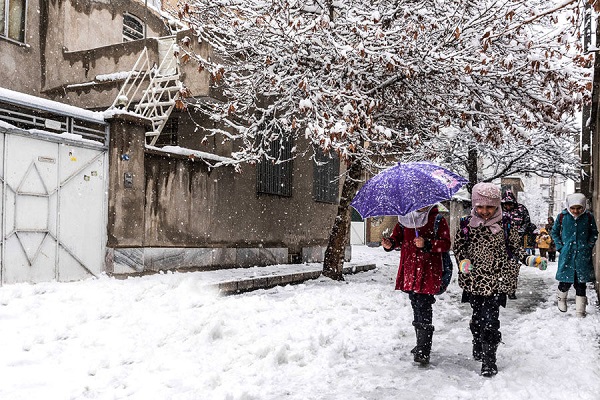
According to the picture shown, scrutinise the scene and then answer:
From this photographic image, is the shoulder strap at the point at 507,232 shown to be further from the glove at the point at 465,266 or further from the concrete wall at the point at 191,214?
the concrete wall at the point at 191,214

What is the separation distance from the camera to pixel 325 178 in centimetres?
1777

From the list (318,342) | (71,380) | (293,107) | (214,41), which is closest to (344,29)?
(293,107)

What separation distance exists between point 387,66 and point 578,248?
160 inches

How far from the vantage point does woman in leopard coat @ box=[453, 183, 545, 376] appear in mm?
4891

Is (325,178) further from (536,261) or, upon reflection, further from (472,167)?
(536,261)

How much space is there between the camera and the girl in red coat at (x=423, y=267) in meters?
5.14

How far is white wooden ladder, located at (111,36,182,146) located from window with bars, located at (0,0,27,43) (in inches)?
134

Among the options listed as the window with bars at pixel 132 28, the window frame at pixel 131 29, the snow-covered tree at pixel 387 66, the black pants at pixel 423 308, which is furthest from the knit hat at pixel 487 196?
the window with bars at pixel 132 28

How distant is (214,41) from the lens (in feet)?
41.9

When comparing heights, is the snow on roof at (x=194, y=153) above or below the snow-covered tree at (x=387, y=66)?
below

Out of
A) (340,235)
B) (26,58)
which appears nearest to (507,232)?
(340,235)

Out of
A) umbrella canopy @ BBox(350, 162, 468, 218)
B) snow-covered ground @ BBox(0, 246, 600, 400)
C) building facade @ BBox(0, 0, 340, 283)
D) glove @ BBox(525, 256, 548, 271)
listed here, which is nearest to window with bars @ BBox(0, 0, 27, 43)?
building facade @ BBox(0, 0, 340, 283)

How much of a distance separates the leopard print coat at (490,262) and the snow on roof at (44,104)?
709cm

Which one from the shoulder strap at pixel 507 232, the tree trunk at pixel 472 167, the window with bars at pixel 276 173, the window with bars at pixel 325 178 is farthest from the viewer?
the tree trunk at pixel 472 167
